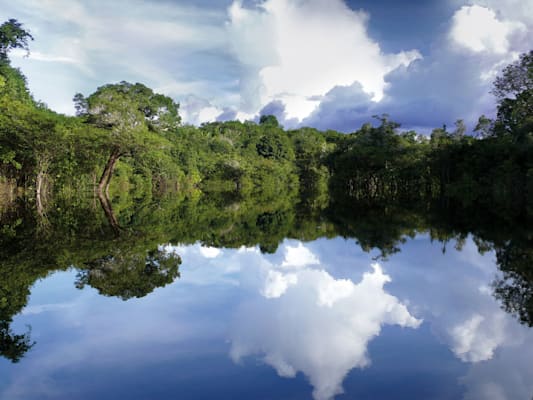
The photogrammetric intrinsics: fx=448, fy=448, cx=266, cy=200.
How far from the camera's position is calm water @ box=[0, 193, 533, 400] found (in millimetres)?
3838

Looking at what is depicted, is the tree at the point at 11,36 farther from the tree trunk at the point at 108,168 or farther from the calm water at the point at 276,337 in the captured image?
the calm water at the point at 276,337

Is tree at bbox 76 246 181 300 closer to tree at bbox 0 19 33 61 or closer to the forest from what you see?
the forest

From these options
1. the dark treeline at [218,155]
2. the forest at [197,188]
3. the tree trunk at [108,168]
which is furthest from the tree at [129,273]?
the tree trunk at [108,168]

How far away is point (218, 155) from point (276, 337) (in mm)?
66034

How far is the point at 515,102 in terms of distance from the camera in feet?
127

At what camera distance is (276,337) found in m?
4.96

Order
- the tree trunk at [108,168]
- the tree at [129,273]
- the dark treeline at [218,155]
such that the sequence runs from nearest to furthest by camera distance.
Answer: the tree at [129,273] < the dark treeline at [218,155] < the tree trunk at [108,168]

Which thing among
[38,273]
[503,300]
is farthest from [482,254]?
[38,273]

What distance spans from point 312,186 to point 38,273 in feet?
207

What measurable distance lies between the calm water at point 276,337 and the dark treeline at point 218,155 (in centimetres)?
1295

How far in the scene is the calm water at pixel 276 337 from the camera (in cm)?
384

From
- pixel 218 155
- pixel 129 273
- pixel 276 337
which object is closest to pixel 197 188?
pixel 218 155

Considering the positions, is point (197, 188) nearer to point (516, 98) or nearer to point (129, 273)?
point (516, 98)

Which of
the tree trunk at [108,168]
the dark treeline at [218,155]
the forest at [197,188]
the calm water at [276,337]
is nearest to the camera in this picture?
the calm water at [276,337]
